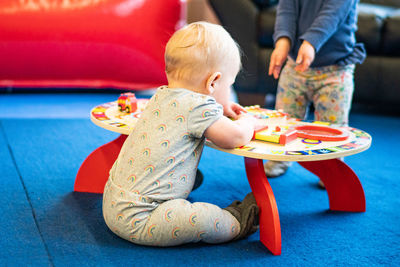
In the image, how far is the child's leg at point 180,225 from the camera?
83 centimetres

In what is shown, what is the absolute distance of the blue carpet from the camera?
84cm

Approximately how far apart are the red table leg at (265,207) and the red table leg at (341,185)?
24 centimetres

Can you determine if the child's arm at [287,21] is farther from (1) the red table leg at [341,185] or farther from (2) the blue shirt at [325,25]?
(1) the red table leg at [341,185]

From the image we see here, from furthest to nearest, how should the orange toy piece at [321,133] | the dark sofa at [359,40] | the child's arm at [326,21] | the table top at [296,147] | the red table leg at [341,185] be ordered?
the dark sofa at [359,40] → the child's arm at [326,21] → the red table leg at [341,185] → the orange toy piece at [321,133] → the table top at [296,147]

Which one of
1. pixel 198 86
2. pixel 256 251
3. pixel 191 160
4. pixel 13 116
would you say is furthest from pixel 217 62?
pixel 13 116

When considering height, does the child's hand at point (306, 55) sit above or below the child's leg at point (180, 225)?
above

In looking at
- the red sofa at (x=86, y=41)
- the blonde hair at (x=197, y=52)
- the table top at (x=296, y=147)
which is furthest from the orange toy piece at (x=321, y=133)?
the red sofa at (x=86, y=41)

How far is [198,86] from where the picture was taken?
2.88 ft

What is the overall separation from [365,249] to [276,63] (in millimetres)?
518

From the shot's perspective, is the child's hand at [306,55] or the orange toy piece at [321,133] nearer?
the orange toy piece at [321,133]

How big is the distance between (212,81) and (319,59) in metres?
0.49

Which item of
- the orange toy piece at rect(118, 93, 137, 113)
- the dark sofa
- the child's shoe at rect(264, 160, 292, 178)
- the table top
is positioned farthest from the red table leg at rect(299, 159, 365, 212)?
the dark sofa

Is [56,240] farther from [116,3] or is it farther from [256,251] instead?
[116,3]

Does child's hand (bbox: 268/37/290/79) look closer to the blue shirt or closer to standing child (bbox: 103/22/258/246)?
the blue shirt
